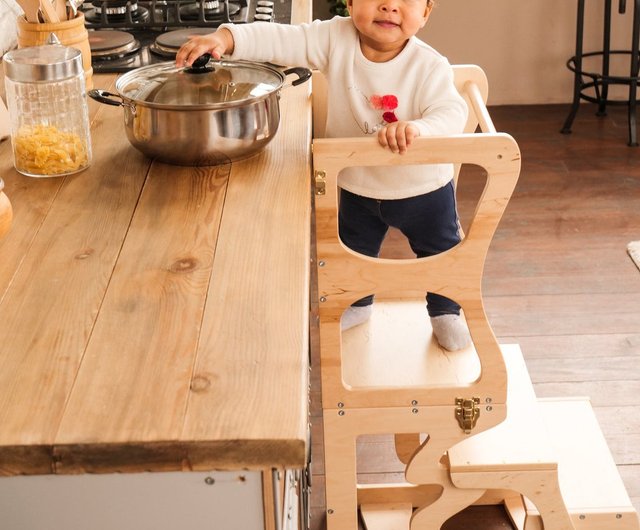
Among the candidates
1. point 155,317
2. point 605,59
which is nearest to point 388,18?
point 155,317

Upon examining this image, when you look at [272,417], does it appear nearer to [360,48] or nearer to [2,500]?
[2,500]

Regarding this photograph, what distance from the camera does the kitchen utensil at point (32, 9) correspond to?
1789mm

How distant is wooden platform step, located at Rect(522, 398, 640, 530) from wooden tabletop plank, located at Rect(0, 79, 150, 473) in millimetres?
1093

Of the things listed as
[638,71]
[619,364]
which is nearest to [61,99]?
[619,364]

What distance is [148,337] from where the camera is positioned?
1069 millimetres

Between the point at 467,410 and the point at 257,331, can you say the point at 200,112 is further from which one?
the point at 467,410

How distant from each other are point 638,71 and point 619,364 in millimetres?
2037

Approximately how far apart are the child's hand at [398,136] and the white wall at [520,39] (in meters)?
3.04

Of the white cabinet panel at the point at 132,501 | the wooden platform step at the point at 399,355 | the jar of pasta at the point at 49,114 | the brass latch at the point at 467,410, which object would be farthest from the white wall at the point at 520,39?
the white cabinet panel at the point at 132,501

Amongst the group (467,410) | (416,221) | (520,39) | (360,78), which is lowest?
(467,410)

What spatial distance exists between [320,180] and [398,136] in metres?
0.14

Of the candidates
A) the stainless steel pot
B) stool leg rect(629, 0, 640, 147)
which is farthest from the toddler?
stool leg rect(629, 0, 640, 147)

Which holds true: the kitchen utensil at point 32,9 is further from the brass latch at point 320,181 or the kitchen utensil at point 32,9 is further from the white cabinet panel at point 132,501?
the white cabinet panel at point 132,501

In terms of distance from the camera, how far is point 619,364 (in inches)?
102
